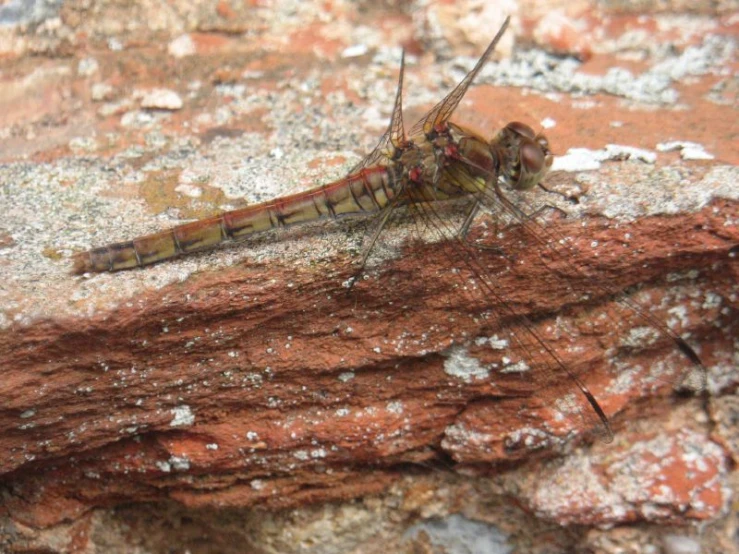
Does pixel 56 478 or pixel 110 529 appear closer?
pixel 56 478

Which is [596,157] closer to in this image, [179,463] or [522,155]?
[522,155]

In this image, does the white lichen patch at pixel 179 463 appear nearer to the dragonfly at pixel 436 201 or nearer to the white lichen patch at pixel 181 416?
the white lichen patch at pixel 181 416

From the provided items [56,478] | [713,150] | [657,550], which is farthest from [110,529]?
[713,150]

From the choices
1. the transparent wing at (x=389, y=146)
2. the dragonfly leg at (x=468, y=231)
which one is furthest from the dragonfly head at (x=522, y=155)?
the transparent wing at (x=389, y=146)

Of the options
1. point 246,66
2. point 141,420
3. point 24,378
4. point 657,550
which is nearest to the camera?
point 24,378

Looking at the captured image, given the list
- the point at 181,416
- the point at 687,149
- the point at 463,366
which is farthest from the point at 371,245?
the point at 687,149

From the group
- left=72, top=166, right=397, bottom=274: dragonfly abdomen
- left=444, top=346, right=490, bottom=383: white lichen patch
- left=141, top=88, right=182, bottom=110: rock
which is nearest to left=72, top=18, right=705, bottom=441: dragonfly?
left=72, top=166, right=397, bottom=274: dragonfly abdomen

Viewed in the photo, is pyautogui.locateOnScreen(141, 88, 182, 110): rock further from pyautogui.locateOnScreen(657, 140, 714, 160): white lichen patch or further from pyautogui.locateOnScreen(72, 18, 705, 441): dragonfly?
pyautogui.locateOnScreen(657, 140, 714, 160): white lichen patch

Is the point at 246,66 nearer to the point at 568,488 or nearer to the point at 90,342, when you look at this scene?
the point at 90,342
